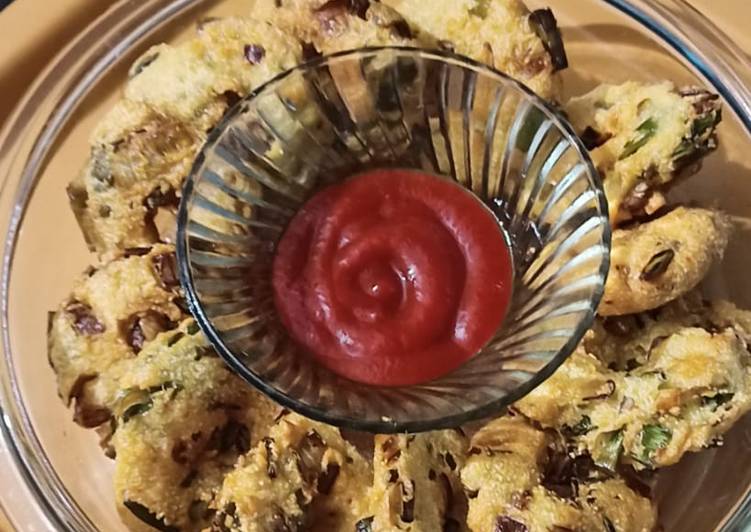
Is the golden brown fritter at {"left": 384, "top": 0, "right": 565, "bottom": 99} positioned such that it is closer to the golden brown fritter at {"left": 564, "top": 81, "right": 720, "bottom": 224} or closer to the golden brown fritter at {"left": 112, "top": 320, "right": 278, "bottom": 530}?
the golden brown fritter at {"left": 564, "top": 81, "right": 720, "bottom": 224}

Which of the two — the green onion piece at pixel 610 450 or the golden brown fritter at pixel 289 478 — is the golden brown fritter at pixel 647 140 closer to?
the green onion piece at pixel 610 450

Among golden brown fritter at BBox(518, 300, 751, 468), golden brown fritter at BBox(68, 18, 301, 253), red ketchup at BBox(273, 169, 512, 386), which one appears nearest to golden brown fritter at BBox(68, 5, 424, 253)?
golden brown fritter at BBox(68, 18, 301, 253)

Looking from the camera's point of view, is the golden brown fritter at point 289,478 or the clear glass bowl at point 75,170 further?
the clear glass bowl at point 75,170

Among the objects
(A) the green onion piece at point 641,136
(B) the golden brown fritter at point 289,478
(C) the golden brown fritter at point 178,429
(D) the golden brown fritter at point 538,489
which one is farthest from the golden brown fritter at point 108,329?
(A) the green onion piece at point 641,136

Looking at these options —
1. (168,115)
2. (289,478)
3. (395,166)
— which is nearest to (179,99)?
(168,115)

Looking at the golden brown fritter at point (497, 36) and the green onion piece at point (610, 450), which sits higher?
the golden brown fritter at point (497, 36)

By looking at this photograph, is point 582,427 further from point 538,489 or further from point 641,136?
point 641,136
